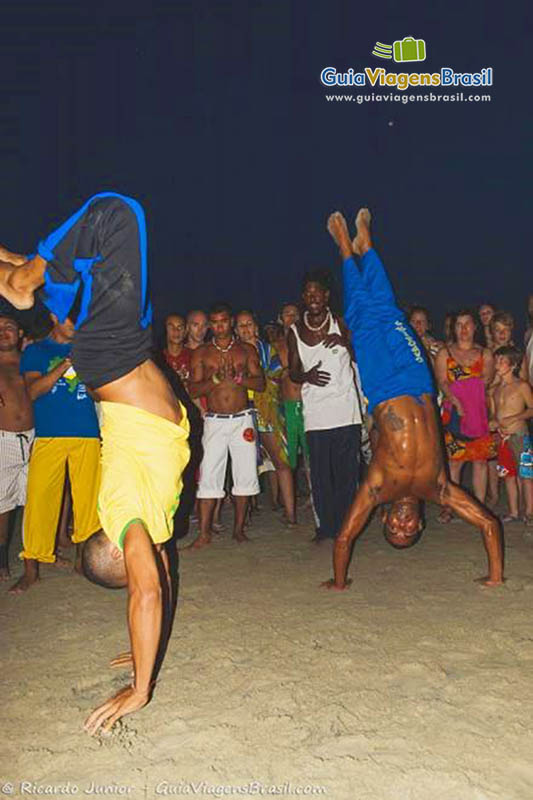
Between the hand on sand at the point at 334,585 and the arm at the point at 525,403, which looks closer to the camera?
the hand on sand at the point at 334,585

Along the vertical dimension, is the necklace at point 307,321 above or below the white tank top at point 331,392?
above

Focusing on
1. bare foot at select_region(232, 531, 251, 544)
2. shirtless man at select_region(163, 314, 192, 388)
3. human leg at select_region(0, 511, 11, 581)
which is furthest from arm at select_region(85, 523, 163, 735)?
shirtless man at select_region(163, 314, 192, 388)

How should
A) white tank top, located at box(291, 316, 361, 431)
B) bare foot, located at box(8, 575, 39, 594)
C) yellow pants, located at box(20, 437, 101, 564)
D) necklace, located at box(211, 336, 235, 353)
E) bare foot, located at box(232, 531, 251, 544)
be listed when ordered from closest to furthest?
bare foot, located at box(8, 575, 39, 594), yellow pants, located at box(20, 437, 101, 564), white tank top, located at box(291, 316, 361, 431), bare foot, located at box(232, 531, 251, 544), necklace, located at box(211, 336, 235, 353)

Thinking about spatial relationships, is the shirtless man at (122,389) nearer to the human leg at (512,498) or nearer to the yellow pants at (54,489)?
the yellow pants at (54,489)

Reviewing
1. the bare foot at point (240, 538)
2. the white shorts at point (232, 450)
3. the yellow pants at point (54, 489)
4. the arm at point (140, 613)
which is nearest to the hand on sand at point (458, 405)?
the white shorts at point (232, 450)

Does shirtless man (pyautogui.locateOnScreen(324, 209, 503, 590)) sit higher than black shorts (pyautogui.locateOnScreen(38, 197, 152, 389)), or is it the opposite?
black shorts (pyautogui.locateOnScreen(38, 197, 152, 389))

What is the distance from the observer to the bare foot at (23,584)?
4.89 metres

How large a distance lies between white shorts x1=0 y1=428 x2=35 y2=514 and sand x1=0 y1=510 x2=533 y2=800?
621mm

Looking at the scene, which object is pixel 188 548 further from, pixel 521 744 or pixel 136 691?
pixel 521 744

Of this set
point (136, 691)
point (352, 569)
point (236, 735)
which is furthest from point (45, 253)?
point (352, 569)

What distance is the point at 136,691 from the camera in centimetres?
306

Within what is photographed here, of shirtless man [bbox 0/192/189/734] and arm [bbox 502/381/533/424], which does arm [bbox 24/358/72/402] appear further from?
arm [bbox 502/381/533/424]

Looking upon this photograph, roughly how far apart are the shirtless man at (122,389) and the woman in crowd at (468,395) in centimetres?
391

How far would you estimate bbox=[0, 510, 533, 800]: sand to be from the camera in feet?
8.77
